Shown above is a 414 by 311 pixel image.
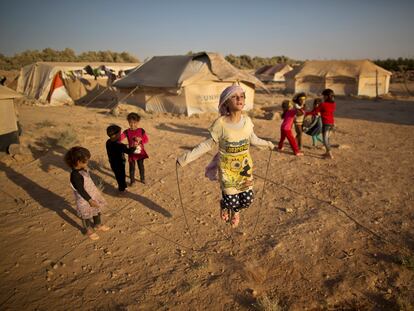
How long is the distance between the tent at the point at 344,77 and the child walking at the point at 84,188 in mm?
21286

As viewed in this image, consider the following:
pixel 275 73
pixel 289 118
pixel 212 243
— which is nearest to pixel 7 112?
pixel 212 243

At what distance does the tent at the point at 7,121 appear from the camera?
661 cm

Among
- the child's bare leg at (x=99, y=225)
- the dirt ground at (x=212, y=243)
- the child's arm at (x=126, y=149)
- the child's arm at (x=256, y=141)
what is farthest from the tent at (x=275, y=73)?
the child's bare leg at (x=99, y=225)

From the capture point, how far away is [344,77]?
20781 millimetres

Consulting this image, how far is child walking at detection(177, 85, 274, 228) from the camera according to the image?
275cm

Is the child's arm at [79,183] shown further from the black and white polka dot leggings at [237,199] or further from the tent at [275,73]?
the tent at [275,73]

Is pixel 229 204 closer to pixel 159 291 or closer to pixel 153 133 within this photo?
pixel 159 291

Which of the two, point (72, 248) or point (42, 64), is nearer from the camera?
point (72, 248)

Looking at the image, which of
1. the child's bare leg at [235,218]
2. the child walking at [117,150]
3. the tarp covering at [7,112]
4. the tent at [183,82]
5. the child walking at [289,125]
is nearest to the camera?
the child's bare leg at [235,218]

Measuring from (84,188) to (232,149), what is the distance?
75.2 inches

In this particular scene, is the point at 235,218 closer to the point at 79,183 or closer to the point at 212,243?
the point at 212,243

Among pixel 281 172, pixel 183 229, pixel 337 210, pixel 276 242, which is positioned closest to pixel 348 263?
pixel 276 242

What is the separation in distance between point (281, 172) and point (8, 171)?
18.8ft

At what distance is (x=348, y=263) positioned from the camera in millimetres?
3139
